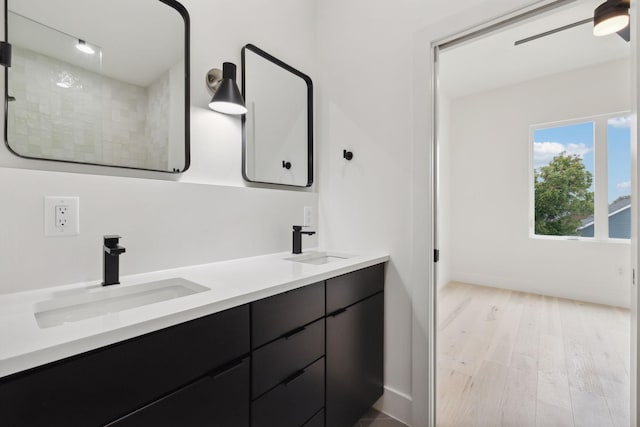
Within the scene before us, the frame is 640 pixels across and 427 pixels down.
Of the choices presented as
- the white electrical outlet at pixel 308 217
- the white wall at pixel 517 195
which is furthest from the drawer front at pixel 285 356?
the white wall at pixel 517 195

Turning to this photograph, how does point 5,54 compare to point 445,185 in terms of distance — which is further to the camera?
point 445,185

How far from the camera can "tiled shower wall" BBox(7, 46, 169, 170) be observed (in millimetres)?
945

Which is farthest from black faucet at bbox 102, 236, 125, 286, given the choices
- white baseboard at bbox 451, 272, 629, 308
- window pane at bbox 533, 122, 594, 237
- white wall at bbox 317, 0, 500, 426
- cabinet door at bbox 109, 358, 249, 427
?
window pane at bbox 533, 122, 594, 237

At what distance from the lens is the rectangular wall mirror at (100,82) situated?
952 mm

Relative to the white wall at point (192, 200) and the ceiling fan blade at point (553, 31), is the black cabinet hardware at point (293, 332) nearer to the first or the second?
the white wall at point (192, 200)

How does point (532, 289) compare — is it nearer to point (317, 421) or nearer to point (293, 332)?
point (317, 421)

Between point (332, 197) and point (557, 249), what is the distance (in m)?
3.53

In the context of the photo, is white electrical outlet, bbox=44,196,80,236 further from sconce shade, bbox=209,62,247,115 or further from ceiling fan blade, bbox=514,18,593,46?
ceiling fan blade, bbox=514,18,593,46

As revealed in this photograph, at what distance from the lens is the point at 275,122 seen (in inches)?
69.9

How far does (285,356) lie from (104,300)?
0.63 metres

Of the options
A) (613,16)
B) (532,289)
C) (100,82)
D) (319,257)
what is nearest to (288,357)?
(319,257)

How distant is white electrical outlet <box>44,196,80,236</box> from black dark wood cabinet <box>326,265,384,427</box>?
3.14 ft

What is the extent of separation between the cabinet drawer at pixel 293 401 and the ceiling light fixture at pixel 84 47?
4.55 feet

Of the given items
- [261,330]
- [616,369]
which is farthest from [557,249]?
[261,330]
